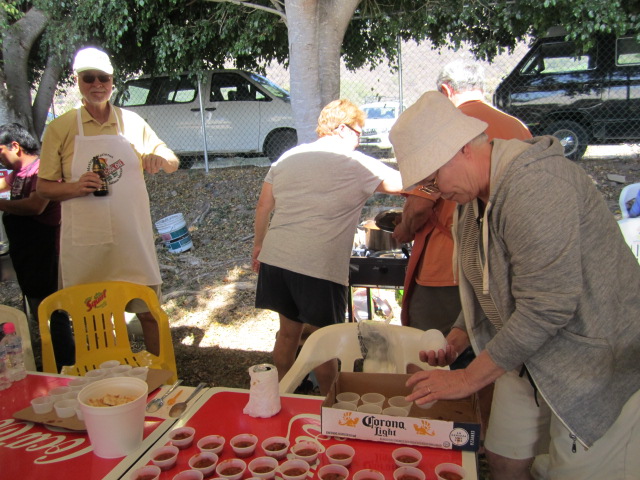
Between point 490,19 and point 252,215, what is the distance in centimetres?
415

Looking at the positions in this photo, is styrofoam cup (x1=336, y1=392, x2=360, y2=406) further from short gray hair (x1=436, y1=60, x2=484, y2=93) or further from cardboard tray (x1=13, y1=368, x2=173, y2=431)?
short gray hair (x1=436, y1=60, x2=484, y2=93)

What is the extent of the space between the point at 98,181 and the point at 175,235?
3.65 m

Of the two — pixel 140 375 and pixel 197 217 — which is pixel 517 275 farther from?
pixel 197 217

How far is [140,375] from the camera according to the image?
180cm

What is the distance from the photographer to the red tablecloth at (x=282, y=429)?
139 centimetres

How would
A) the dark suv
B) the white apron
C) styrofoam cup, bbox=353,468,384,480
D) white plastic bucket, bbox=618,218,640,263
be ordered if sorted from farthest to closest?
the dark suv → white plastic bucket, bbox=618,218,640,263 → the white apron → styrofoam cup, bbox=353,468,384,480

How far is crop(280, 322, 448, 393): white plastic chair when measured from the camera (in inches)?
83.8

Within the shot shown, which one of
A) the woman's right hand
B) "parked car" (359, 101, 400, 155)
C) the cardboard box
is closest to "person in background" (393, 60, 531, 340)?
the woman's right hand

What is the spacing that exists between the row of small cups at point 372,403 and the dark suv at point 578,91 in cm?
703

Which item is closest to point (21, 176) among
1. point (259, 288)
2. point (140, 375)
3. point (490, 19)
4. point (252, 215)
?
point (259, 288)

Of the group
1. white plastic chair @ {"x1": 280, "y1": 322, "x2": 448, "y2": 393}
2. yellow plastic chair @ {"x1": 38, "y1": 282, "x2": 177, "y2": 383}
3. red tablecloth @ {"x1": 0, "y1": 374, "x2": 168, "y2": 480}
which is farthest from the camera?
yellow plastic chair @ {"x1": 38, "y1": 282, "x2": 177, "y2": 383}

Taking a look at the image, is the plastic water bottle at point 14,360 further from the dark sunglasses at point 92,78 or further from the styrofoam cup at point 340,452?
the dark sunglasses at point 92,78

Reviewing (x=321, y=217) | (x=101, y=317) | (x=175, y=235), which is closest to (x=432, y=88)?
(x=175, y=235)

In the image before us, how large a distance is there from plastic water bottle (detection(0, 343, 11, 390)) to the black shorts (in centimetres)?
126
